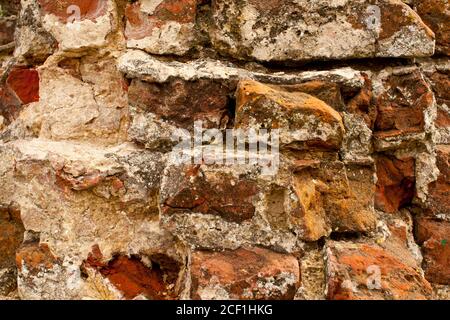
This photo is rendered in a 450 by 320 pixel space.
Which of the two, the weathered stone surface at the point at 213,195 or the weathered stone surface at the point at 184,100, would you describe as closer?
the weathered stone surface at the point at 213,195

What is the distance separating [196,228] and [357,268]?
433mm

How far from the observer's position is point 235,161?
139 cm

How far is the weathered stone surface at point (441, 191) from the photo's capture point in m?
1.68

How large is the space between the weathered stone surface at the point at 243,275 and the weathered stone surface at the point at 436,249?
56cm

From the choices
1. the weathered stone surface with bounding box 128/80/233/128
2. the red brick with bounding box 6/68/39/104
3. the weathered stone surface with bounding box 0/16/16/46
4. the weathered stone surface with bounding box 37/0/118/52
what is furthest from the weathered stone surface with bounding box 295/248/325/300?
the weathered stone surface with bounding box 0/16/16/46

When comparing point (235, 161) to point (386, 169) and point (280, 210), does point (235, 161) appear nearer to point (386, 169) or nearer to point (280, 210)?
point (280, 210)

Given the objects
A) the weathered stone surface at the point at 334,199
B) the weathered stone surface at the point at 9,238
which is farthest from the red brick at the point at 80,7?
the weathered stone surface at the point at 334,199

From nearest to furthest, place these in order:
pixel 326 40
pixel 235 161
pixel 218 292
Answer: pixel 218 292
pixel 235 161
pixel 326 40

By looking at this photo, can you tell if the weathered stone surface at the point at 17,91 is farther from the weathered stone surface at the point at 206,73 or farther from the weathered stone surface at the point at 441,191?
the weathered stone surface at the point at 441,191

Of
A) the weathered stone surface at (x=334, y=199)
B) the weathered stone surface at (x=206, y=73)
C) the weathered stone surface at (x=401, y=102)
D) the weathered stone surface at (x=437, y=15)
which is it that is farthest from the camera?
the weathered stone surface at (x=437, y=15)

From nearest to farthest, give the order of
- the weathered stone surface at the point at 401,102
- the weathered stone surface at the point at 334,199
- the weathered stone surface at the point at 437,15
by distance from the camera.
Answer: the weathered stone surface at the point at 334,199
the weathered stone surface at the point at 401,102
the weathered stone surface at the point at 437,15

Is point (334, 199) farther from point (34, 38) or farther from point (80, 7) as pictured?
point (34, 38)

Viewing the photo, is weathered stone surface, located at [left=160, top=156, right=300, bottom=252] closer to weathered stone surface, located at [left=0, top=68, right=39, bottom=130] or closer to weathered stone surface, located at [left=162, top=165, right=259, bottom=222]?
weathered stone surface, located at [left=162, top=165, right=259, bottom=222]

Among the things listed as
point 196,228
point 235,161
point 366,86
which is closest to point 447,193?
point 366,86
